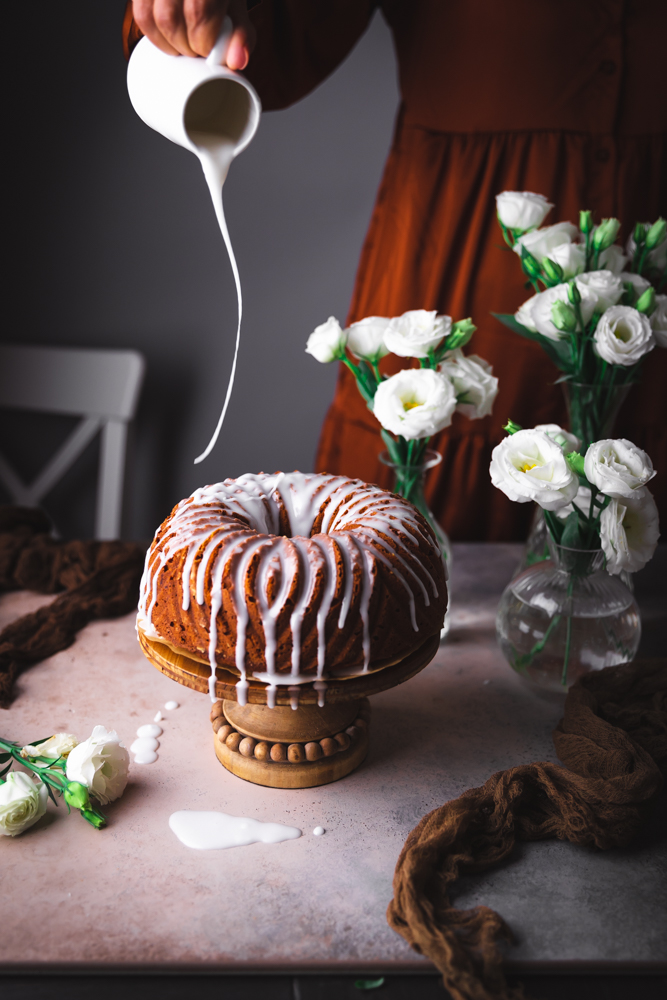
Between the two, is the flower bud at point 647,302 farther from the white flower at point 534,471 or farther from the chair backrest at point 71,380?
the chair backrest at point 71,380

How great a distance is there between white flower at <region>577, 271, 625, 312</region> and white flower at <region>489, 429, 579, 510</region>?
0.71ft

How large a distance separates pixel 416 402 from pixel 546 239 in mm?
294

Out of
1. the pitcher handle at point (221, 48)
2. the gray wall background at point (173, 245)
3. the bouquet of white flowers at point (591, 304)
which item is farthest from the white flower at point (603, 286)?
the gray wall background at point (173, 245)

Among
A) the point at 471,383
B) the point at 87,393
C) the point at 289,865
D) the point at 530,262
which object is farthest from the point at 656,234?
the point at 87,393

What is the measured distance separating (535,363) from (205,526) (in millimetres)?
877

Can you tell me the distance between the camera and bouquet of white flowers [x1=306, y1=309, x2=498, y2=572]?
3.31 ft

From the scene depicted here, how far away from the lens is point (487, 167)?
4.93 feet

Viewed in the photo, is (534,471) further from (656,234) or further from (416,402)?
(656,234)

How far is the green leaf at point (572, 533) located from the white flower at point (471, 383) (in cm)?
18

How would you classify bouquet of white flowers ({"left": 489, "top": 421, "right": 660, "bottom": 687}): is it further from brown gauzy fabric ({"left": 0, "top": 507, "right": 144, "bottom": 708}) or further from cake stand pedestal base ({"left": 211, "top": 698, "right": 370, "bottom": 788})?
brown gauzy fabric ({"left": 0, "top": 507, "right": 144, "bottom": 708})

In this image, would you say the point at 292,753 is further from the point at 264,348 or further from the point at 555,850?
the point at 264,348

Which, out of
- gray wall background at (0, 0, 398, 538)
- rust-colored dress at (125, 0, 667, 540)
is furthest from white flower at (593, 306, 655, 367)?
gray wall background at (0, 0, 398, 538)

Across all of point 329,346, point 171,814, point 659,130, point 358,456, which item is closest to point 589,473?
point 329,346

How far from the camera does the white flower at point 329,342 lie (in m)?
1.08
